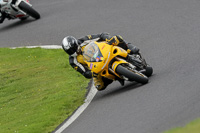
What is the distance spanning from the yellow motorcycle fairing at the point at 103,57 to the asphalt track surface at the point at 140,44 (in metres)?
0.56

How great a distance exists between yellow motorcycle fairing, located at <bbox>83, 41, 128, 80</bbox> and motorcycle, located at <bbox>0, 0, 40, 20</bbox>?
10171mm

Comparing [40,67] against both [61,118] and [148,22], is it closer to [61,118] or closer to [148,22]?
[148,22]

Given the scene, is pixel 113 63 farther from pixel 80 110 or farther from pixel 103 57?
pixel 80 110

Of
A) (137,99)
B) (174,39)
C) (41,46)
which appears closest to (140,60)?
(137,99)

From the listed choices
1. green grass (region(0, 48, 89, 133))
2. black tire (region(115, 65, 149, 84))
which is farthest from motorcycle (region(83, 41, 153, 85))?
green grass (region(0, 48, 89, 133))

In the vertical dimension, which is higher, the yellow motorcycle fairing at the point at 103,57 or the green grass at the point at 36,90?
the yellow motorcycle fairing at the point at 103,57

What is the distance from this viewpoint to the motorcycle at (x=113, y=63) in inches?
419

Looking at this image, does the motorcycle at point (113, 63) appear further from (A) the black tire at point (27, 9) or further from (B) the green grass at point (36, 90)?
(A) the black tire at point (27, 9)

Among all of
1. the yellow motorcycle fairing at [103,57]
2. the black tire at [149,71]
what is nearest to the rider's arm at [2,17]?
the yellow motorcycle fairing at [103,57]

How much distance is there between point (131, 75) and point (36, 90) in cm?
372

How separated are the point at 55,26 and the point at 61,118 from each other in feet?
31.3

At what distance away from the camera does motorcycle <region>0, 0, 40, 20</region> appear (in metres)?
20.9

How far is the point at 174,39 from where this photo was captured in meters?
→ 14.3

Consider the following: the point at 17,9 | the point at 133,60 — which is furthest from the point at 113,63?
the point at 17,9
